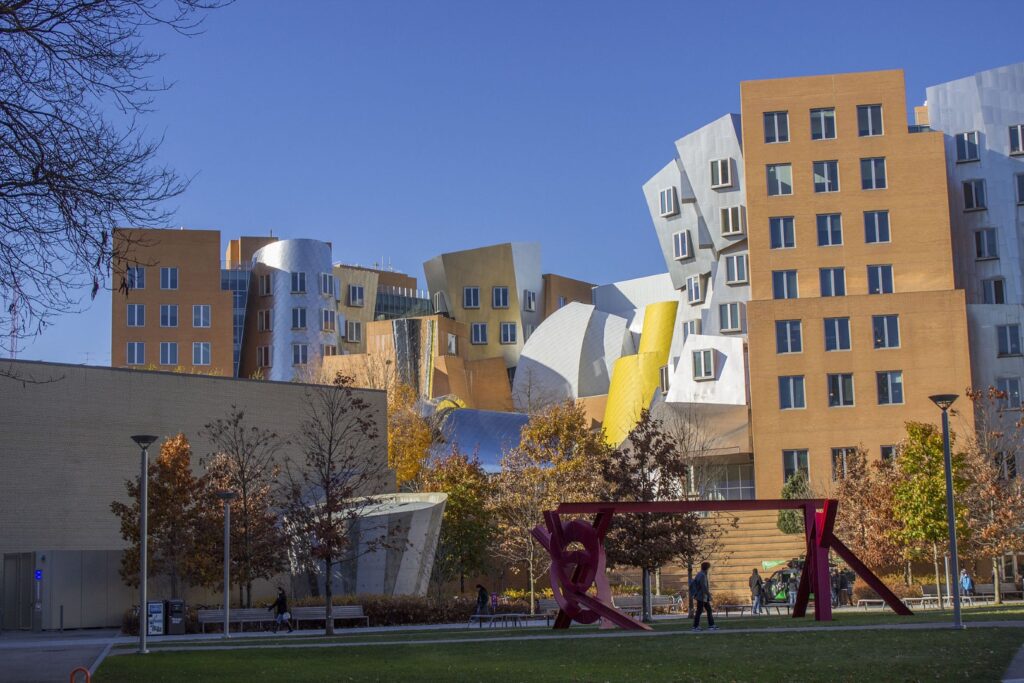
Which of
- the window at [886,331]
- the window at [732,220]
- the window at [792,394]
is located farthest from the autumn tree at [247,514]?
the window at [732,220]

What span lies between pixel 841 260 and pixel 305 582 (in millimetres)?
34219

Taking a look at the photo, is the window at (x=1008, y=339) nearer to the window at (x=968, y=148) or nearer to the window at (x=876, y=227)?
the window at (x=876, y=227)

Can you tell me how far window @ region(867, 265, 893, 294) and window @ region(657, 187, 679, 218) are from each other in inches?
811

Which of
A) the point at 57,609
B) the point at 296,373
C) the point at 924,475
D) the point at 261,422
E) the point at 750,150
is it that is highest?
the point at 750,150

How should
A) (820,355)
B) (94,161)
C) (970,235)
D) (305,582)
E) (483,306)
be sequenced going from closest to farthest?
(94,161), (305,582), (820,355), (970,235), (483,306)

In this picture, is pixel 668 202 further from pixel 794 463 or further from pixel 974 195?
pixel 794 463

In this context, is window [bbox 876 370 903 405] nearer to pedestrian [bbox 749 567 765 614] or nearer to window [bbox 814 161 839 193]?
window [bbox 814 161 839 193]

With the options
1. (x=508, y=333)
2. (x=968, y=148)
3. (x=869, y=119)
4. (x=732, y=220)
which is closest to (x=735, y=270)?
(x=732, y=220)

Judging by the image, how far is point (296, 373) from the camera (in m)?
103

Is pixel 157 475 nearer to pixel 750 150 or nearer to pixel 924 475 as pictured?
pixel 924 475

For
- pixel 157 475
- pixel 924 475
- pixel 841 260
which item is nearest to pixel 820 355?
pixel 841 260

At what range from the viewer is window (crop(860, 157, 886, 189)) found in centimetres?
6675

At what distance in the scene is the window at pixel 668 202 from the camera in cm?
8488

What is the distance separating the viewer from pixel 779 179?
67.7 m
